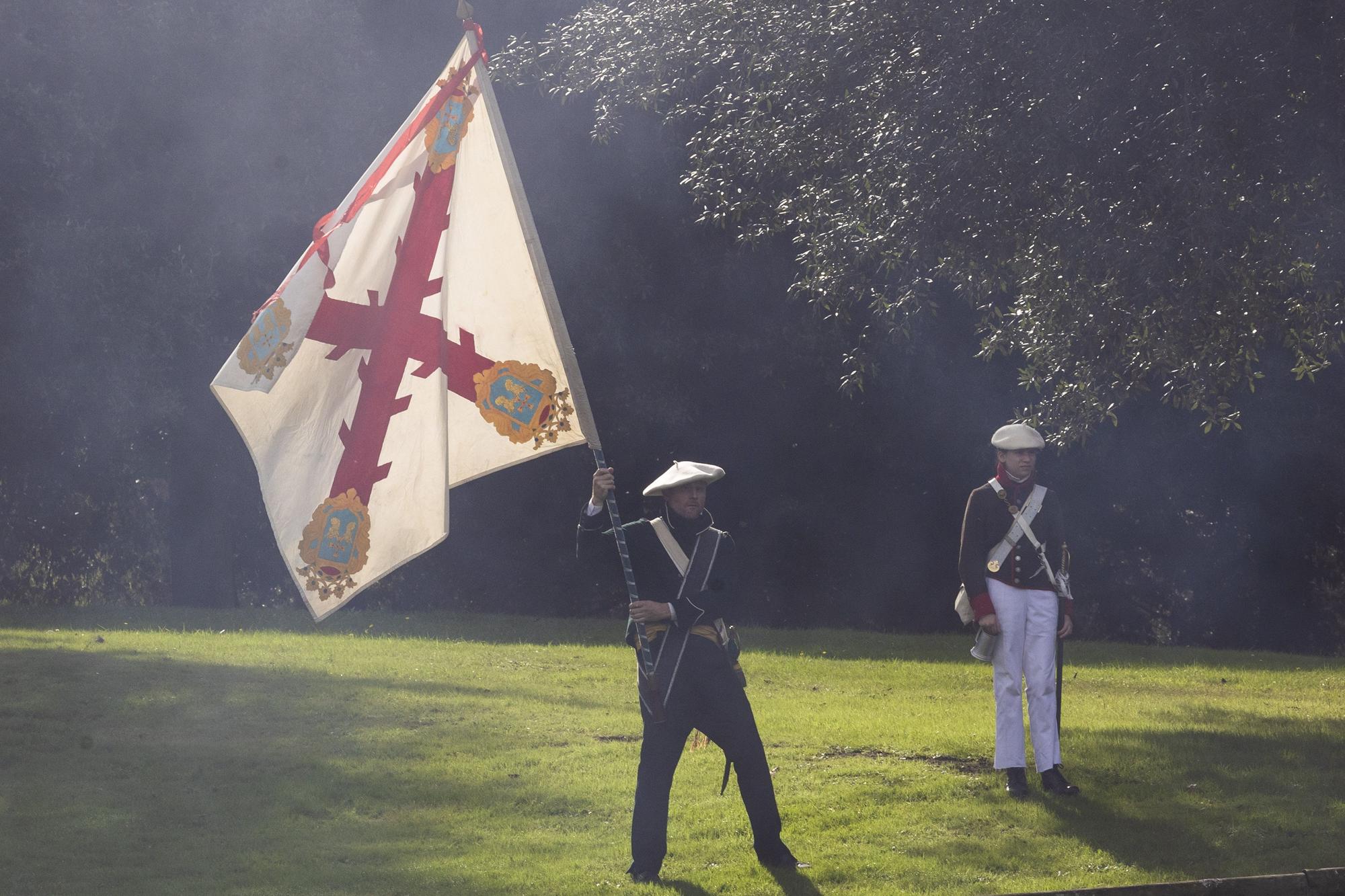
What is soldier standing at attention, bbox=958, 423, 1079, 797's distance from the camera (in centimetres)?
866

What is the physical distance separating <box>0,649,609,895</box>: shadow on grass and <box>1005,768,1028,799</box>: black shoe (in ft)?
8.21

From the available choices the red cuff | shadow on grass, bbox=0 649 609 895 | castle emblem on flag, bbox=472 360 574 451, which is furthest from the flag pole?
the red cuff

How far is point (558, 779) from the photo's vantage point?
9.54 m

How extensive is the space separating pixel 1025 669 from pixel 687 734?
2.47 meters

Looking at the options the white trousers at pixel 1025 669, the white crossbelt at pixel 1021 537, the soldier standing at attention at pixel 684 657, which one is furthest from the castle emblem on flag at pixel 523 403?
the white trousers at pixel 1025 669

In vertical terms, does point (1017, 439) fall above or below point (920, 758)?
above

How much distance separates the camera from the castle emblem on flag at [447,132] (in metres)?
7.21

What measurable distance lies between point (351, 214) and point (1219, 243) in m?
4.83

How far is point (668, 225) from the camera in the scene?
73.0 feet

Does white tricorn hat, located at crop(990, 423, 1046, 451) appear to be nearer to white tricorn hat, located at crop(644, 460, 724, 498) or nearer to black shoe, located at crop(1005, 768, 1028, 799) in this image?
black shoe, located at crop(1005, 768, 1028, 799)

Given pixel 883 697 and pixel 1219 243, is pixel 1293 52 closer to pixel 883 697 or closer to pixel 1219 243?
pixel 1219 243

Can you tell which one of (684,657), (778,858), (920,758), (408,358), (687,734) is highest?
(408,358)

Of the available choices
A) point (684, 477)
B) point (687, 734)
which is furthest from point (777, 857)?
point (684, 477)

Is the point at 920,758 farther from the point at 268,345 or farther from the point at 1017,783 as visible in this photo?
the point at 268,345
